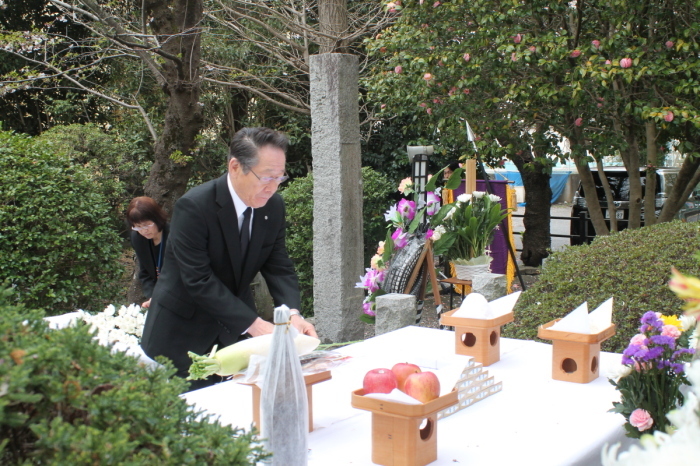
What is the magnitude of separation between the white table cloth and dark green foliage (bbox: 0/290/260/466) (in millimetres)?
832

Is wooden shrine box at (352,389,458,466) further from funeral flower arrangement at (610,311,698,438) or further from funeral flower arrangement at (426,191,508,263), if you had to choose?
funeral flower arrangement at (426,191,508,263)

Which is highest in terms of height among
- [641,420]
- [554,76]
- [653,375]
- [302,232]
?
[554,76]

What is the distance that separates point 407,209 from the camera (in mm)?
5391

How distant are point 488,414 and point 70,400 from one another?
1.48 m

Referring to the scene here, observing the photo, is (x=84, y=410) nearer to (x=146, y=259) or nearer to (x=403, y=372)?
(x=403, y=372)

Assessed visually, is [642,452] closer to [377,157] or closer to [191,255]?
[191,255]

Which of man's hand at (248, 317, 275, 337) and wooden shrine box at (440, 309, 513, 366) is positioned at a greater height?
man's hand at (248, 317, 275, 337)

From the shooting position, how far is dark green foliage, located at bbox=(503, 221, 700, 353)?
405 cm

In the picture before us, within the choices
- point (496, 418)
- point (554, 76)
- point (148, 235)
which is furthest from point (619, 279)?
point (554, 76)

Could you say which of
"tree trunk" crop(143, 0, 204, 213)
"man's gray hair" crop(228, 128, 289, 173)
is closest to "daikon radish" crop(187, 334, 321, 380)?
"man's gray hair" crop(228, 128, 289, 173)

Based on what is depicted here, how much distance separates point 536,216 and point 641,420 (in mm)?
8844

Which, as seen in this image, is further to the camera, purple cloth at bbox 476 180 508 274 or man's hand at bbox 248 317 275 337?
purple cloth at bbox 476 180 508 274

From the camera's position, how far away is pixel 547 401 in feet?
7.12

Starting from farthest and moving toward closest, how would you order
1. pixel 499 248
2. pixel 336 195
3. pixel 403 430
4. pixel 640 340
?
pixel 499 248, pixel 336 195, pixel 640 340, pixel 403 430
